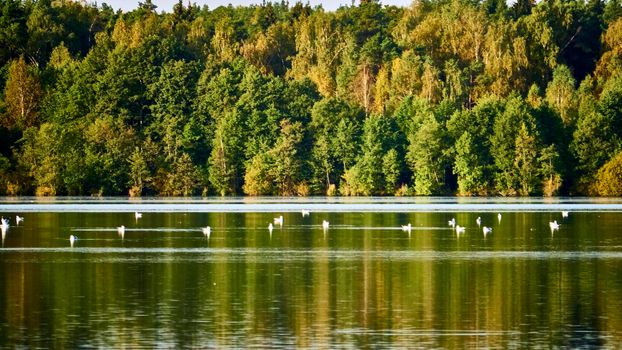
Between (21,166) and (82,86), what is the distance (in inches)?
449

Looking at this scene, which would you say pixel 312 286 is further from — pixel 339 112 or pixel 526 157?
pixel 339 112

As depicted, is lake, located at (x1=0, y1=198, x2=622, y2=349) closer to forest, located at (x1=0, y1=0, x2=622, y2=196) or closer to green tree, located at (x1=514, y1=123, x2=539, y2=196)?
green tree, located at (x1=514, y1=123, x2=539, y2=196)

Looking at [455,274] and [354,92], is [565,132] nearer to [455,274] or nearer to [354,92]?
[354,92]

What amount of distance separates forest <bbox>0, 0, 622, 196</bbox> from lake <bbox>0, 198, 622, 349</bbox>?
46.4 m

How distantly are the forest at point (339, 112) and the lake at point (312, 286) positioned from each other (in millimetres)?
46364

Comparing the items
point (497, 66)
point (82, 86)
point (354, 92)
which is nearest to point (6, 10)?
point (82, 86)

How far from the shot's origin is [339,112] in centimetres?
11988

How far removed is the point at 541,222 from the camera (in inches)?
2655

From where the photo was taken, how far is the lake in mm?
25939

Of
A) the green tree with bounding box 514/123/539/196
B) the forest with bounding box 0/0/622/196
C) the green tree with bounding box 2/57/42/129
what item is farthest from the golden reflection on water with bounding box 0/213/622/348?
the green tree with bounding box 2/57/42/129

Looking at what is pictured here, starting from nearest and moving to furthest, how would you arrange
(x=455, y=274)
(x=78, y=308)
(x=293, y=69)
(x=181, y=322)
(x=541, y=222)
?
(x=181, y=322) < (x=78, y=308) < (x=455, y=274) < (x=541, y=222) < (x=293, y=69)

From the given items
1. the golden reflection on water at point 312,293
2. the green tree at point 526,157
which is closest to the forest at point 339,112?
the green tree at point 526,157

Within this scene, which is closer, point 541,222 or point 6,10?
point 541,222

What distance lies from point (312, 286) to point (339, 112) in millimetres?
85405
